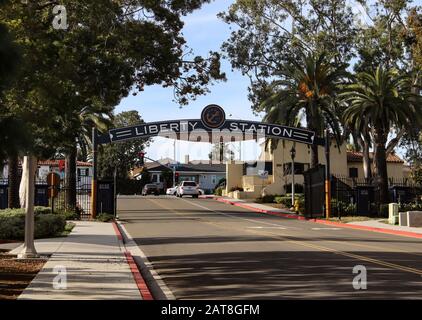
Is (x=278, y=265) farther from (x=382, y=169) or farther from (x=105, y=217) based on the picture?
(x=382, y=169)

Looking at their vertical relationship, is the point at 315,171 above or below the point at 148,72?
below

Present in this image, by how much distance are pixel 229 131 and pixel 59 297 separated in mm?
32665

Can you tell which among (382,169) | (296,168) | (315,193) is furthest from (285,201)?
(382,169)

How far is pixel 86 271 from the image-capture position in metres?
13.0

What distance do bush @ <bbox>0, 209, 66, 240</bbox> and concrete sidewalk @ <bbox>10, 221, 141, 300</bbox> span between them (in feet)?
2.54

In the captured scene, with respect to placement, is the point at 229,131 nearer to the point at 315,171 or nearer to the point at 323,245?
the point at 315,171

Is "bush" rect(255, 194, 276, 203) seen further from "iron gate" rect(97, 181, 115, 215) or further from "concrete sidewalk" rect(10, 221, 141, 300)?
"concrete sidewalk" rect(10, 221, 141, 300)

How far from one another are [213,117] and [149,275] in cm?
2774

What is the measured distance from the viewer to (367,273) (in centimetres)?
1272

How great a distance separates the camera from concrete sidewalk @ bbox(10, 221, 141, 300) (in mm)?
9969

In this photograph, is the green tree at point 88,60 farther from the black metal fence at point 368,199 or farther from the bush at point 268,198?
the bush at point 268,198

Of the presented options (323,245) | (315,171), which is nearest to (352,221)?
(315,171)

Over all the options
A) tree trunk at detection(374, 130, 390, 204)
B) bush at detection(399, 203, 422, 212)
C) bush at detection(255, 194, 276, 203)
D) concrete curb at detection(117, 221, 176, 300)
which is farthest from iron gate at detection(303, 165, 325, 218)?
concrete curb at detection(117, 221, 176, 300)

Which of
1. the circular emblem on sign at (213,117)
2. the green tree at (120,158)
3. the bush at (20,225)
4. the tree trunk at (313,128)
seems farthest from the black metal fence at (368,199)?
the green tree at (120,158)
